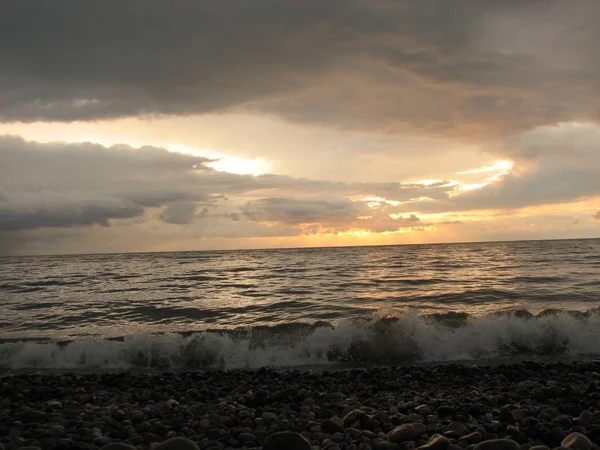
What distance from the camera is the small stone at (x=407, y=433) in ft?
17.7

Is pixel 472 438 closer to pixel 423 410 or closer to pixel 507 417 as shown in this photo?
pixel 507 417

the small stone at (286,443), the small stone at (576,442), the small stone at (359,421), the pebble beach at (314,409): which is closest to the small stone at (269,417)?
the pebble beach at (314,409)

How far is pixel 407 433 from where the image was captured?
5449mm

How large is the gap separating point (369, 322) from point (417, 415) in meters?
7.21

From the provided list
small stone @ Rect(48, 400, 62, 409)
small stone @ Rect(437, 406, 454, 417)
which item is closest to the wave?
small stone @ Rect(48, 400, 62, 409)

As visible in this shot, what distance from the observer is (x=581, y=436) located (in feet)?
16.3

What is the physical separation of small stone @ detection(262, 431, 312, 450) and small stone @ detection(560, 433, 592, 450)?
3.02 m

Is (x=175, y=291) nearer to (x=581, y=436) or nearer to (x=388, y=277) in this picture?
(x=388, y=277)

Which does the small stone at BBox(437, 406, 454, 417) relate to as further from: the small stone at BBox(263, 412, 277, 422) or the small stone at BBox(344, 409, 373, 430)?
the small stone at BBox(263, 412, 277, 422)

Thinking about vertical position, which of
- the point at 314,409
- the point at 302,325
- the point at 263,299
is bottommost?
the point at 263,299

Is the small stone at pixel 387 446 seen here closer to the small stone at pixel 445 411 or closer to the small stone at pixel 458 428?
the small stone at pixel 458 428

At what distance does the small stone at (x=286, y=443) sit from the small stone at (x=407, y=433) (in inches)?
51.4

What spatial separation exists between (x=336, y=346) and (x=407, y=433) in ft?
23.6

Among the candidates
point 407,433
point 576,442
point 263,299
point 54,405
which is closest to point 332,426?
point 407,433
